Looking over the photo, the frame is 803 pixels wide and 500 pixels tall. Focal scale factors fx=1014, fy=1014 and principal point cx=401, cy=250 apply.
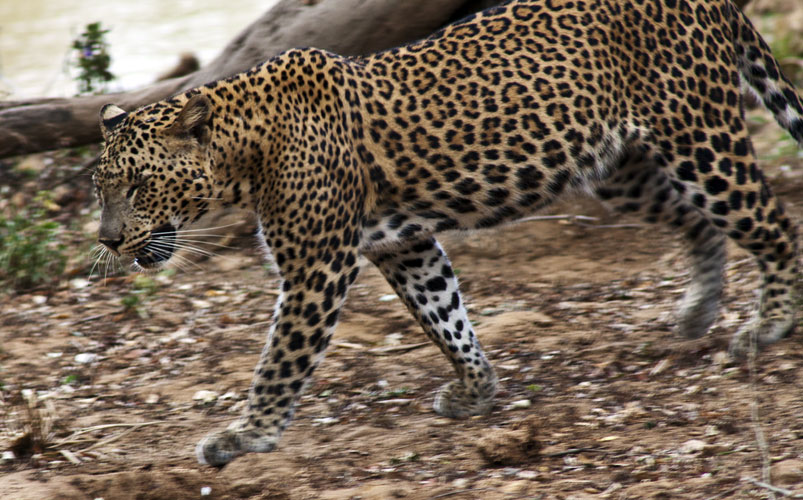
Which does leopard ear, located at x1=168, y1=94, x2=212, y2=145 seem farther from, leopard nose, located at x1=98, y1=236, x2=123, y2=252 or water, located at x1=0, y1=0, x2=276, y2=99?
water, located at x1=0, y1=0, x2=276, y2=99

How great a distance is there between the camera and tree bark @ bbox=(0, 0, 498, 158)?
6848mm

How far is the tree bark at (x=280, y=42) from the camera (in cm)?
685

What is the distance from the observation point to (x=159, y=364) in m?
6.02

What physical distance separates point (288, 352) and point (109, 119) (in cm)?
136

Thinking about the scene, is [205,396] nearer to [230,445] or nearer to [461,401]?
[230,445]

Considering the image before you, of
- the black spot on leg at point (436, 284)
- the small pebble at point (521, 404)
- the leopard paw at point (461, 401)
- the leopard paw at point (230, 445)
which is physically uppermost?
the black spot on leg at point (436, 284)

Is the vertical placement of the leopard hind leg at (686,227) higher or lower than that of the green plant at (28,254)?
lower

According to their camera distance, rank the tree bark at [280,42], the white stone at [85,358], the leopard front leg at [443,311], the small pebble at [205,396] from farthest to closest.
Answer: the tree bark at [280,42], the white stone at [85,358], the small pebble at [205,396], the leopard front leg at [443,311]

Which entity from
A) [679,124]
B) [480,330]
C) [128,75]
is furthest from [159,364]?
[128,75]

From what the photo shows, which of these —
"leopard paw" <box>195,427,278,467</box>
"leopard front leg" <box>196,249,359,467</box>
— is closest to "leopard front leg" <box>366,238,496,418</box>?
"leopard front leg" <box>196,249,359,467</box>

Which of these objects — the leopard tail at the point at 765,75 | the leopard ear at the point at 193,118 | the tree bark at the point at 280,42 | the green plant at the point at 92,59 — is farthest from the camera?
the green plant at the point at 92,59

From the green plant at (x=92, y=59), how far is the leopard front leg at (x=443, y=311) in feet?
14.7

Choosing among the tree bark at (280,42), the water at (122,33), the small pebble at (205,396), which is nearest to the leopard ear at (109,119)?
the small pebble at (205,396)

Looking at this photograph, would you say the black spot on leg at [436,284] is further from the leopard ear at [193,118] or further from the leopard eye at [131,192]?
the leopard eye at [131,192]
